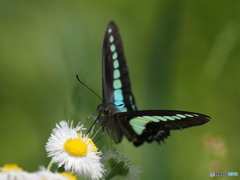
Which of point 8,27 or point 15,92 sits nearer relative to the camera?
point 15,92

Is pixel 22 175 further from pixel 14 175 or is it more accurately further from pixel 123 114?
pixel 123 114

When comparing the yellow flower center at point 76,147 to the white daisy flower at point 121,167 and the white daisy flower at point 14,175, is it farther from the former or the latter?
the white daisy flower at point 14,175

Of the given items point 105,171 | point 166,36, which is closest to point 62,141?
point 105,171

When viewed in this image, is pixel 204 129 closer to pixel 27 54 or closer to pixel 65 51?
pixel 65 51

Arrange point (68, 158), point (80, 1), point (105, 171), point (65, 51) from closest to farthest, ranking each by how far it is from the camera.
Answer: point (68, 158) → point (105, 171) → point (65, 51) → point (80, 1)

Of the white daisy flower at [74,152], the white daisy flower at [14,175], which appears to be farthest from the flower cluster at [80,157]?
the white daisy flower at [14,175]

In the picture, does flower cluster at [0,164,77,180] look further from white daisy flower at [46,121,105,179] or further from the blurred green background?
the blurred green background
